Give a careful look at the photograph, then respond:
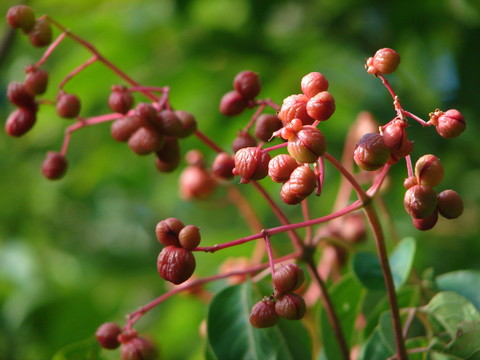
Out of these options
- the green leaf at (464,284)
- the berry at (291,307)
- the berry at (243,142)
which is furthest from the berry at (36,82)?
the green leaf at (464,284)

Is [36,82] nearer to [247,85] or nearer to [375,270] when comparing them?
[247,85]

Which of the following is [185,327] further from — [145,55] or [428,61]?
[428,61]

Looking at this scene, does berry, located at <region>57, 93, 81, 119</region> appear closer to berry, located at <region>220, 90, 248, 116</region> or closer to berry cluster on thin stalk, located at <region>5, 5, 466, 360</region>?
berry cluster on thin stalk, located at <region>5, 5, 466, 360</region>

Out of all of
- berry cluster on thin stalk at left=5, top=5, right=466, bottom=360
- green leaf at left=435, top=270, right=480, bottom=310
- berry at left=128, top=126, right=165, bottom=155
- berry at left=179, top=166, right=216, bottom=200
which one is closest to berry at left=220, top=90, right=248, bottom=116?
berry cluster on thin stalk at left=5, top=5, right=466, bottom=360

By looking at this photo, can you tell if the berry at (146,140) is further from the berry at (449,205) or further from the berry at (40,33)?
the berry at (449,205)

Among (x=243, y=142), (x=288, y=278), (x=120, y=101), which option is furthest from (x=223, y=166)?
(x=288, y=278)

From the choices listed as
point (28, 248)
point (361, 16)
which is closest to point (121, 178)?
point (28, 248)
